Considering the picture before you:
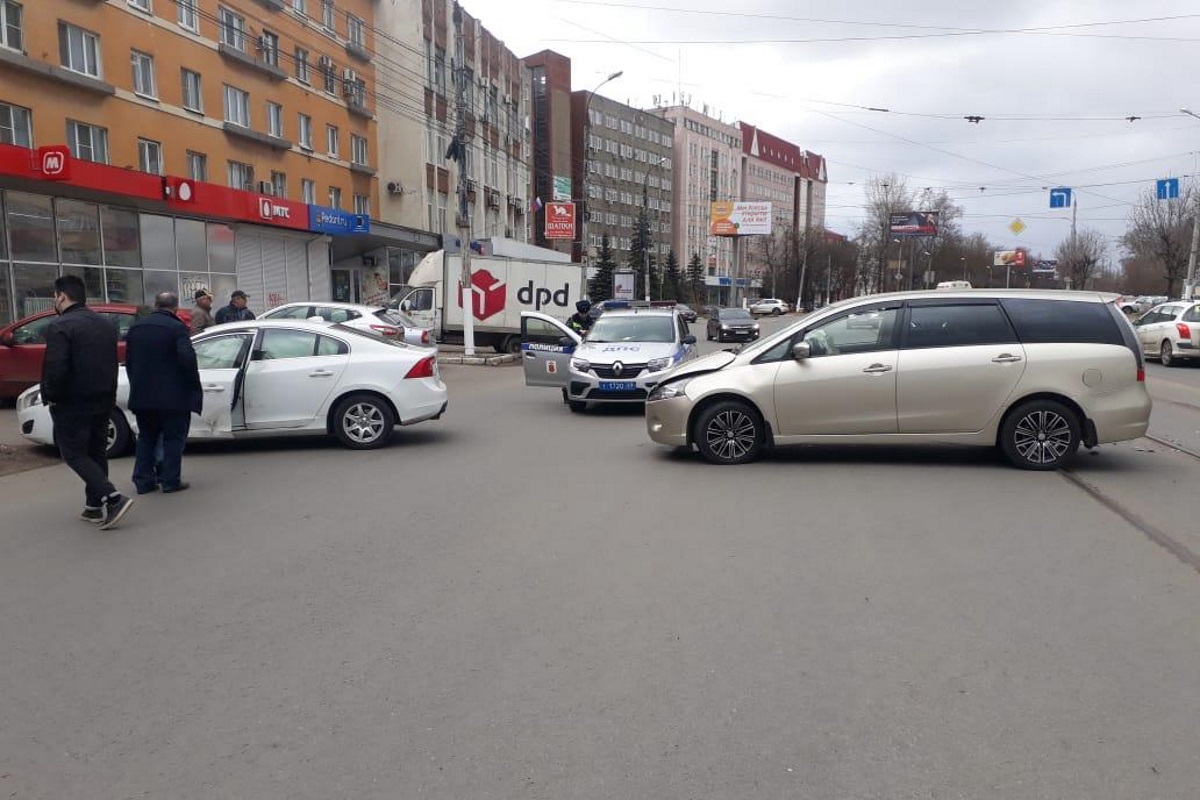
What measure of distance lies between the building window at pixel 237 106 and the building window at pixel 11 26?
849cm

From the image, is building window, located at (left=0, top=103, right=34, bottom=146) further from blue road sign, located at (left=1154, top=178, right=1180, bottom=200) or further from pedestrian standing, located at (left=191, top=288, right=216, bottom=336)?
blue road sign, located at (left=1154, top=178, right=1180, bottom=200)

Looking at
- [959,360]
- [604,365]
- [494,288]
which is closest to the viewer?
[959,360]

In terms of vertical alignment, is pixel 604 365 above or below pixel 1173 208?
below

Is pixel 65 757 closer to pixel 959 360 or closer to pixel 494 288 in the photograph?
pixel 959 360

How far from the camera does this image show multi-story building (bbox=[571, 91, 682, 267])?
9425cm

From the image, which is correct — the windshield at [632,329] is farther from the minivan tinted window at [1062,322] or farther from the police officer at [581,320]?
the minivan tinted window at [1062,322]

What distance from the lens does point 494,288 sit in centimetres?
2758

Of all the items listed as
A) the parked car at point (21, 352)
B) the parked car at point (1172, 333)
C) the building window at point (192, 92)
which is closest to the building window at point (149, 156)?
the building window at point (192, 92)

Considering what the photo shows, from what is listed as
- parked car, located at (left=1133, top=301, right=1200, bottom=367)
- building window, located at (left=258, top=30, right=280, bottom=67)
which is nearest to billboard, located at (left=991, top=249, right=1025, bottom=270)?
parked car, located at (left=1133, top=301, right=1200, bottom=367)

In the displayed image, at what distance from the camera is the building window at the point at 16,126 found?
21.9 m

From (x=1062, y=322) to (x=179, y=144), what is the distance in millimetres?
27292

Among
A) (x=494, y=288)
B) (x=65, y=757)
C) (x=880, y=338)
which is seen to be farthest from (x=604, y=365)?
(x=494, y=288)

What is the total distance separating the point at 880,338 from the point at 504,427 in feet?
18.1

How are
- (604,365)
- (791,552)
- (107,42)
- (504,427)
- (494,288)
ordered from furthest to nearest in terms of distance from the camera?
(494,288), (107,42), (604,365), (504,427), (791,552)
